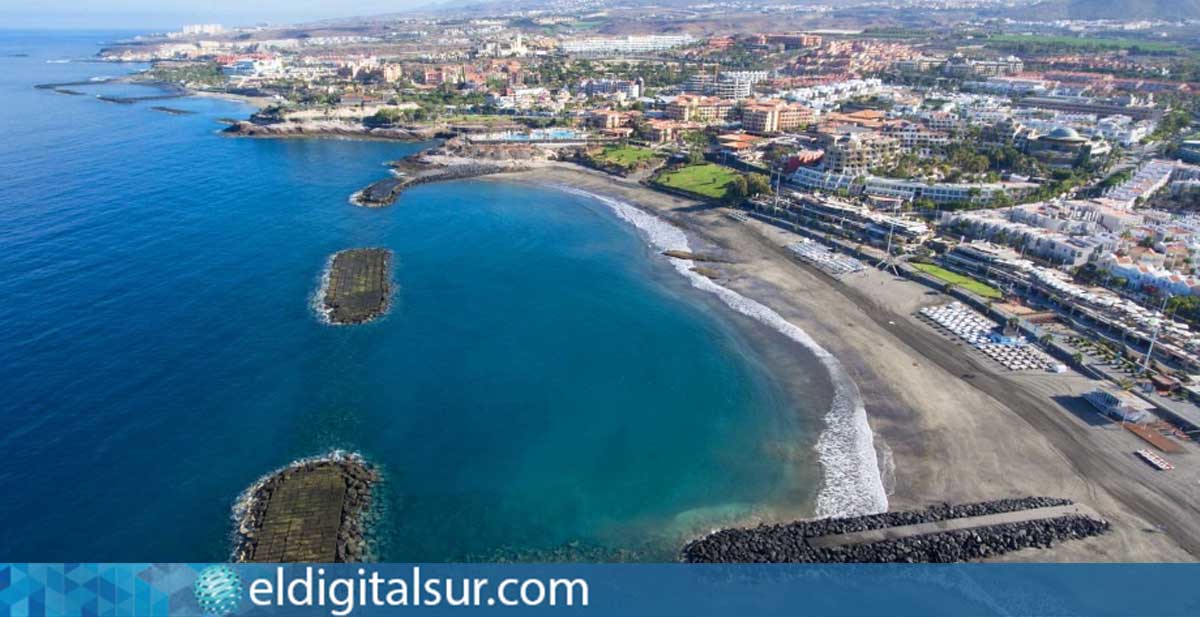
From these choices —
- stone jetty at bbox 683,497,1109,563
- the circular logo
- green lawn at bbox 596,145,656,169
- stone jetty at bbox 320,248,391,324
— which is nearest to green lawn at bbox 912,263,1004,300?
stone jetty at bbox 683,497,1109,563

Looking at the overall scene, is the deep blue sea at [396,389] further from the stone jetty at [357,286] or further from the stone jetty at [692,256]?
the stone jetty at [692,256]

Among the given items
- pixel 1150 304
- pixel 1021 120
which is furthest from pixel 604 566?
pixel 1021 120

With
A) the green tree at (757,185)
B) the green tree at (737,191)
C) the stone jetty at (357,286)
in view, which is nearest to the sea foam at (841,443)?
the green tree at (737,191)

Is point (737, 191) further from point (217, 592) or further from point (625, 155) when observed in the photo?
point (217, 592)

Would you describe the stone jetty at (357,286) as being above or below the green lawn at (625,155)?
below

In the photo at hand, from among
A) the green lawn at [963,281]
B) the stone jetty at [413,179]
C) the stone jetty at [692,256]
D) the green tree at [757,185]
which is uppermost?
the green tree at [757,185]

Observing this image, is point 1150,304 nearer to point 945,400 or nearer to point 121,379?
point 945,400

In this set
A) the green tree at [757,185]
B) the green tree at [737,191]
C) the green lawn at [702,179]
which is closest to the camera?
the green tree at [757,185]
